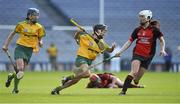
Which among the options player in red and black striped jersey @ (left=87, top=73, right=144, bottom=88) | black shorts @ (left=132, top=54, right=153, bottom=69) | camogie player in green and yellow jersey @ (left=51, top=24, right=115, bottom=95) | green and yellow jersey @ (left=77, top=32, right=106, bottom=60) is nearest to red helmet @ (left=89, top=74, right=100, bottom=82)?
player in red and black striped jersey @ (left=87, top=73, right=144, bottom=88)

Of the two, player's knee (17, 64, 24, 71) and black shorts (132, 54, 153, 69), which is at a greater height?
black shorts (132, 54, 153, 69)

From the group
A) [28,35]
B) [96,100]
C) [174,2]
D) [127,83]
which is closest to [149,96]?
[127,83]

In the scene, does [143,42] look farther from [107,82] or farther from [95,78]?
[107,82]

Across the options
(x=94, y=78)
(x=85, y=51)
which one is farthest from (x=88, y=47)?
(x=94, y=78)

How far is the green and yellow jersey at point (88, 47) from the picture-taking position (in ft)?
59.4

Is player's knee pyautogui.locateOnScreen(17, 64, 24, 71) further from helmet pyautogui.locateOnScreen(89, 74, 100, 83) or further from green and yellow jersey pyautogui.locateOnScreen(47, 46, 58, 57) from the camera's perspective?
green and yellow jersey pyautogui.locateOnScreen(47, 46, 58, 57)

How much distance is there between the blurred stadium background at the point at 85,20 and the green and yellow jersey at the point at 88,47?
19.5 meters

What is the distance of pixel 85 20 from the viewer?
39.7 m

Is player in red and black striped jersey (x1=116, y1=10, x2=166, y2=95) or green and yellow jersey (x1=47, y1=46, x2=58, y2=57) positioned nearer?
player in red and black striped jersey (x1=116, y1=10, x2=166, y2=95)

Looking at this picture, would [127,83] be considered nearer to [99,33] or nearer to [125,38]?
[99,33]

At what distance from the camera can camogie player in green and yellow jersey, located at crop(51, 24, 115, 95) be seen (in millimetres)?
17938

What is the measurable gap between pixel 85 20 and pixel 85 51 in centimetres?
2161

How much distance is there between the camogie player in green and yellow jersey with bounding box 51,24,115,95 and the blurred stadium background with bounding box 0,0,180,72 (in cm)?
1956

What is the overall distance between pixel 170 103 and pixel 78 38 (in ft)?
13.5
